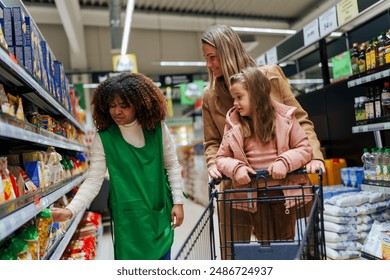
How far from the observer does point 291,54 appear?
16.9ft

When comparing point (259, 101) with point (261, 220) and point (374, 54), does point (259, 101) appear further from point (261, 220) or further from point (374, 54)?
point (374, 54)

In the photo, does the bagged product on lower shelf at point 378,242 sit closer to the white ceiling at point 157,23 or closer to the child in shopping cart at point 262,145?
the child in shopping cart at point 262,145

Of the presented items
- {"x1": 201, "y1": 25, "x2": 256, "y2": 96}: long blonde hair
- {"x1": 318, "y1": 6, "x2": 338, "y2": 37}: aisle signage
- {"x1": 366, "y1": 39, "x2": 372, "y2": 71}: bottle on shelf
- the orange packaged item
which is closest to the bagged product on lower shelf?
the orange packaged item

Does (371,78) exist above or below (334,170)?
above

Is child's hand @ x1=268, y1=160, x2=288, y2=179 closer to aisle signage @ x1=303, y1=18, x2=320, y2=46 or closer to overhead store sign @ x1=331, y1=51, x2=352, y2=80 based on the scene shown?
aisle signage @ x1=303, y1=18, x2=320, y2=46

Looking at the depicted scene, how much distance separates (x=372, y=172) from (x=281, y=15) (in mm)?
12103

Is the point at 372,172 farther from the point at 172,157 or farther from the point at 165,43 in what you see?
the point at 165,43

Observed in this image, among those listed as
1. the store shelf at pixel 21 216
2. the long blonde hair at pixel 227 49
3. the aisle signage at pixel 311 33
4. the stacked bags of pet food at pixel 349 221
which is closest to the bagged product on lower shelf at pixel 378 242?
the stacked bags of pet food at pixel 349 221

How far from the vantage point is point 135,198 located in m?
1.79

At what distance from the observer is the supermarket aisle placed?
3.98 meters

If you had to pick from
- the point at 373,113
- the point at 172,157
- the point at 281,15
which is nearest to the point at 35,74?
the point at 172,157

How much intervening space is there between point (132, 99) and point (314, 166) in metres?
0.84

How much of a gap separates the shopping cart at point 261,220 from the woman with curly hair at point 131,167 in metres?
0.27

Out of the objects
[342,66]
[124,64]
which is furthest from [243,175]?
[124,64]
